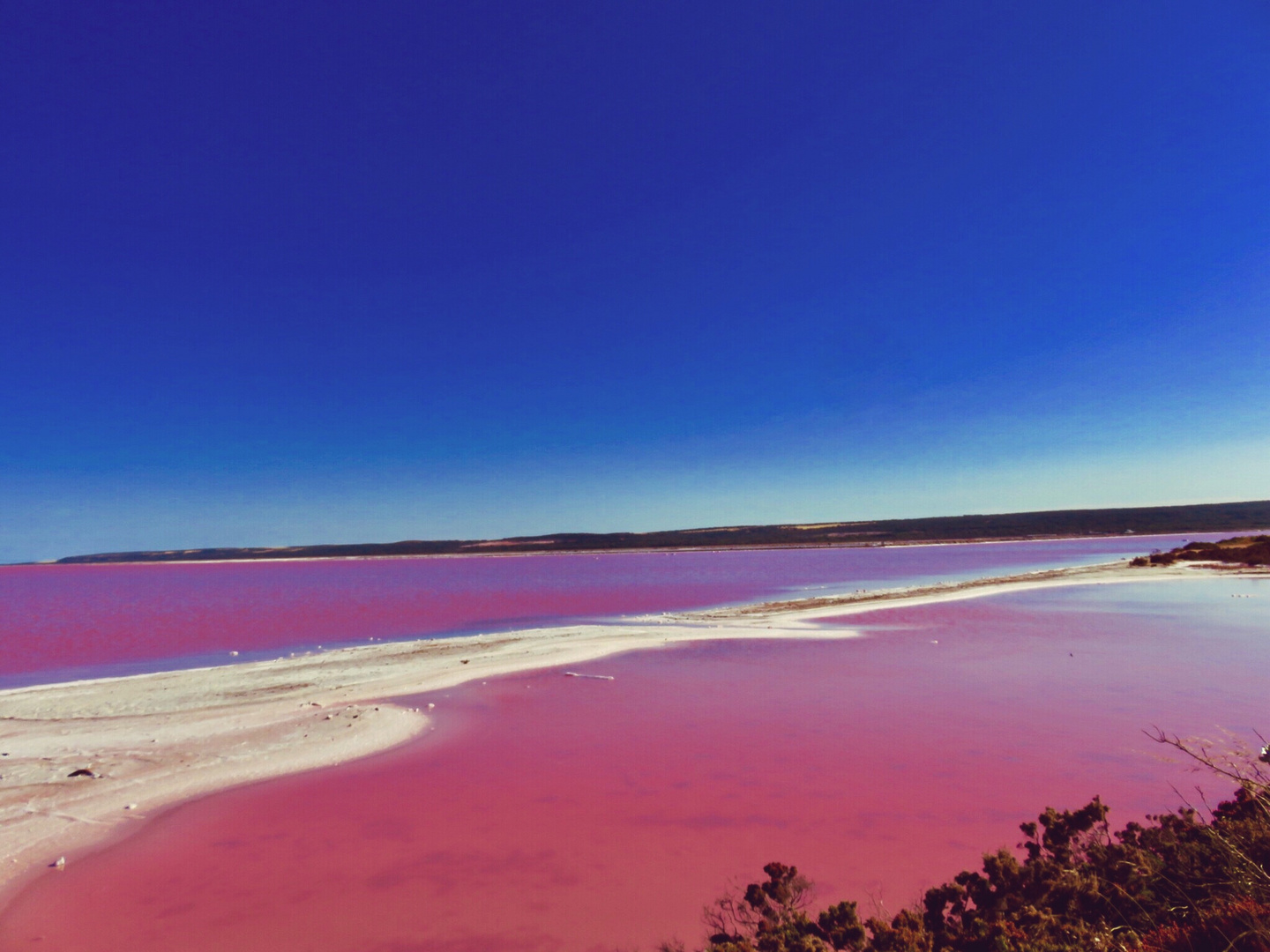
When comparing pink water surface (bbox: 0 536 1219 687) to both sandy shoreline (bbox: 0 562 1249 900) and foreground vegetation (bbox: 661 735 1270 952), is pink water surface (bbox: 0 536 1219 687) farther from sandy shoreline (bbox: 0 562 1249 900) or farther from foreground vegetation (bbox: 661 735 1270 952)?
foreground vegetation (bbox: 661 735 1270 952)

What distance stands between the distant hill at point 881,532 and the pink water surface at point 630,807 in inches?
3682

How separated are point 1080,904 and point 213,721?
10301 millimetres

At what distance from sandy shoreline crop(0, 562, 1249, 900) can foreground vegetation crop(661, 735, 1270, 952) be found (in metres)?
5.68

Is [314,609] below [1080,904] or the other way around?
the other way around

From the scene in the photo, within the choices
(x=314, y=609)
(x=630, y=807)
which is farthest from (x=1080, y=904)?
(x=314, y=609)

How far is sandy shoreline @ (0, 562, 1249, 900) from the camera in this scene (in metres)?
6.41

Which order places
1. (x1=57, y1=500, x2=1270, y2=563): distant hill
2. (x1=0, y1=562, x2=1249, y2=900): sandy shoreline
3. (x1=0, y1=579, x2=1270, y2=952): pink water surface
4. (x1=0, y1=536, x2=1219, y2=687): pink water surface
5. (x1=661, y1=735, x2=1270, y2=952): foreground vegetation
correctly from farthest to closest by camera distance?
(x1=57, y1=500, x2=1270, y2=563): distant hill, (x1=0, y1=536, x2=1219, y2=687): pink water surface, (x1=0, y1=562, x2=1249, y2=900): sandy shoreline, (x1=0, y1=579, x2=1270, y2=952): pink water surface, (x1=661, y1=735, x2=1270, y2=952): foreground vegetation

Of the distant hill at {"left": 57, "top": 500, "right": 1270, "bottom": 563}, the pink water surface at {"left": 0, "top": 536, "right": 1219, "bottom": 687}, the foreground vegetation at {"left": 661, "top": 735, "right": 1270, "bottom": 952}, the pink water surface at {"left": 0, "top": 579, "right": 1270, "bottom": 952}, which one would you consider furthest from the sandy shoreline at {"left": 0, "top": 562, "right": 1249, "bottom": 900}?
the distant hill at {"left": 57, "top": 500, "right": 1270, "bottom": 563}

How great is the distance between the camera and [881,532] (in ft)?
416

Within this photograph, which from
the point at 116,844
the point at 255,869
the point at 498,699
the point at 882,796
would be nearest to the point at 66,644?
the point at 498,699

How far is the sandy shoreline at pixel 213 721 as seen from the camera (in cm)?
641

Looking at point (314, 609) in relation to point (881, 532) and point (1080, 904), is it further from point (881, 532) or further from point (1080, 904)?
point (881, 532)

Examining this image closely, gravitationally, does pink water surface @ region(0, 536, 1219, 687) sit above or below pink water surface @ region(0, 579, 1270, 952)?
above

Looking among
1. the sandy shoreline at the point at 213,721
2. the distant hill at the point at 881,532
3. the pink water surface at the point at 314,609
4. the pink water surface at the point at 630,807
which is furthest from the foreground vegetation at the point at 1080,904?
the distant hill at the point at 881,532
